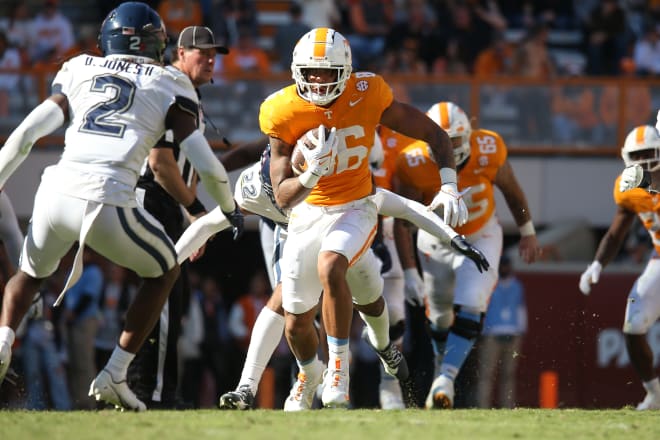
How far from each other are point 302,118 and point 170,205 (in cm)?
145

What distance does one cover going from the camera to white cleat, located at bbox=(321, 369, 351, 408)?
22.3 ft

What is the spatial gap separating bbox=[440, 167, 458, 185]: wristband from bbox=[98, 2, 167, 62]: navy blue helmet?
157 cm

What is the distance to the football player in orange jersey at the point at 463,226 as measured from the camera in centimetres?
852

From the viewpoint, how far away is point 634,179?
7.71 metres

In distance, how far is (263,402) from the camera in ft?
41.1

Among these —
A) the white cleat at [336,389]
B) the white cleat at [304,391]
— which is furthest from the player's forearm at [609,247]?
the white cleat at [336,389]

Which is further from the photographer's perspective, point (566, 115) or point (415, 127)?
point (566, 115)

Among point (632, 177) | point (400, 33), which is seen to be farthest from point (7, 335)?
point (400, 33)

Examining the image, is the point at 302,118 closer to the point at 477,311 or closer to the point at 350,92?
the point at 350,92

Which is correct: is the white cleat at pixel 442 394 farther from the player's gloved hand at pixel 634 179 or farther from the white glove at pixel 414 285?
the player's gloved hand at pixel 634 179

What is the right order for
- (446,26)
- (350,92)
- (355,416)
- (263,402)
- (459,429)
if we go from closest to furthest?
1. (459,429)
2. (355,416)
3. (350,92)
4. (263,402)
5. (446,26)

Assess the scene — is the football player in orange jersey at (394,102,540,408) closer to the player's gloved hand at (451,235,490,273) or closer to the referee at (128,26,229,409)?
the player's gloved hand at (451,235,490,273)

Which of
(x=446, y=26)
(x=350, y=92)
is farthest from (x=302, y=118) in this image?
(x=446, y=26)

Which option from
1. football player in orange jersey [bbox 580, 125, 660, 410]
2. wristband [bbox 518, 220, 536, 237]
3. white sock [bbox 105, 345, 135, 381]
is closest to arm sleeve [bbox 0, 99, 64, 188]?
white sock [bbox 105, 345, 135, 381]
